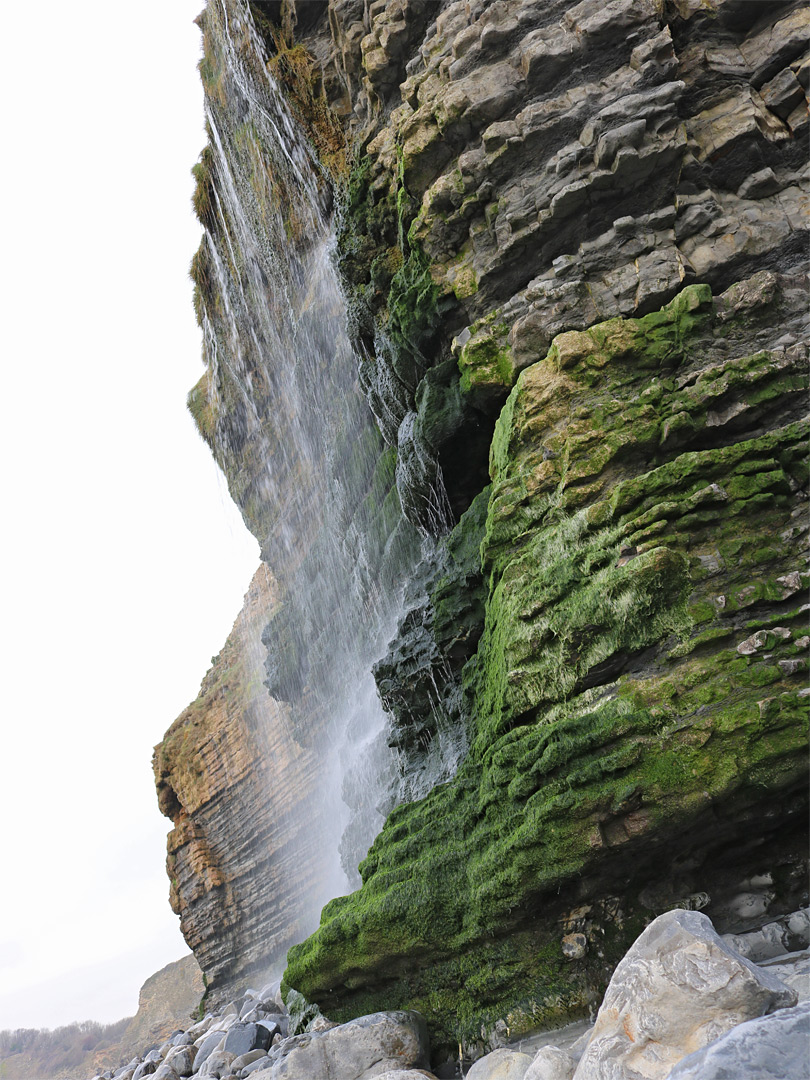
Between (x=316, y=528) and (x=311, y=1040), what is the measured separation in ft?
44.3

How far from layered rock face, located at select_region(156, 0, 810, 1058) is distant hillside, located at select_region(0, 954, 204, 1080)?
2134cm

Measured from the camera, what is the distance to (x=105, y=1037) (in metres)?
47.0

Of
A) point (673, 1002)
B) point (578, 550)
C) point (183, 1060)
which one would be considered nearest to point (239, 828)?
point (183, 1060)

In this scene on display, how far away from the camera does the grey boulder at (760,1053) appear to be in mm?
2223

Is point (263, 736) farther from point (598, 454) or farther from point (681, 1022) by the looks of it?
point (681, 1022)

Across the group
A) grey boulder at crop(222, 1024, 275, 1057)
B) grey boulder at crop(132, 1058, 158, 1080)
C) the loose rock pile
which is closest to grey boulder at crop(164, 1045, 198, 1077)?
grey boulder at crop(132, 1058, 158, 1080)

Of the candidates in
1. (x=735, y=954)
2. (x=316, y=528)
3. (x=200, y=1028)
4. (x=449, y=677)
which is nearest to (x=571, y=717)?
(x=735, y=954)

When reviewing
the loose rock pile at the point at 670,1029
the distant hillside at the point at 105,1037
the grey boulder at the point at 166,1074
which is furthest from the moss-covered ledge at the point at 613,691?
the distant hillside at the point at 105,1037

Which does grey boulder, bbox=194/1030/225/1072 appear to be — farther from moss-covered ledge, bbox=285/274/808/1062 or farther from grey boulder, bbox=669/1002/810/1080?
grey boulder, bbox=669/1002/810/1080

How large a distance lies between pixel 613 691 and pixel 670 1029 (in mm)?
2335

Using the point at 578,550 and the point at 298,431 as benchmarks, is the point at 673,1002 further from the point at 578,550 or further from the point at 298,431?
the point at 298,431

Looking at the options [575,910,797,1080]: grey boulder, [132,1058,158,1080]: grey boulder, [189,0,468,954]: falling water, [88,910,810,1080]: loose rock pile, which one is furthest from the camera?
[189,0,468,954]: falling water

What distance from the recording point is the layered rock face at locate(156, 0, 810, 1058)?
183 inches

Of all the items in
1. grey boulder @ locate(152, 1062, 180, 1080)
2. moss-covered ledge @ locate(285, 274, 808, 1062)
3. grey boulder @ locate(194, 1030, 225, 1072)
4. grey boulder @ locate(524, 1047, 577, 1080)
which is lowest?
grey boulder @ locate(152, 1062, 180, 1080)
